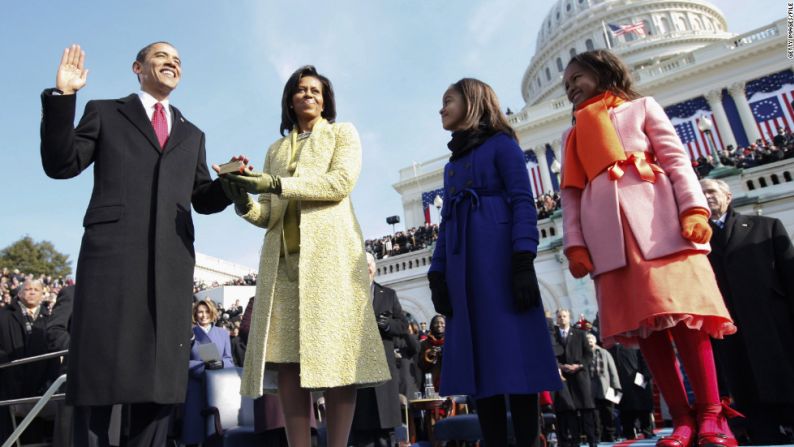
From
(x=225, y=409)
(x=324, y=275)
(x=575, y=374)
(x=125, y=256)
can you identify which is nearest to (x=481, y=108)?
(x=324, y=275)

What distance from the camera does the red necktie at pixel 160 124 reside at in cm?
235

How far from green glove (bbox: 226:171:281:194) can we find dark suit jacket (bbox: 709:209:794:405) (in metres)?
3.24

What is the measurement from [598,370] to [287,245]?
22.1ft

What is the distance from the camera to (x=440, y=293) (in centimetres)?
259

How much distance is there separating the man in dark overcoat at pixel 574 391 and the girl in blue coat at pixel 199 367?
4336 mm

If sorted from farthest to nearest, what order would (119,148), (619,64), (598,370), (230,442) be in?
(598,370), (230,442), (619,64), (119,148)

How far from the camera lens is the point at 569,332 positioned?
7.72 m

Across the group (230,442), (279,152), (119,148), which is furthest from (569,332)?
(119,148)

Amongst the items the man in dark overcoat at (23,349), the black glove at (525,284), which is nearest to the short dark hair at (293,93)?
the black glove at (525,284)

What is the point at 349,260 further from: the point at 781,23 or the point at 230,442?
the point at 781,23

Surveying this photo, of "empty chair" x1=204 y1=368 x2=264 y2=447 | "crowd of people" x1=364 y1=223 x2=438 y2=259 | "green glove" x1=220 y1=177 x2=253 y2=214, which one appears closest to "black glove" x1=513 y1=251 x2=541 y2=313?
"green glove" x1=220 y1=177 x2=253 y2=214

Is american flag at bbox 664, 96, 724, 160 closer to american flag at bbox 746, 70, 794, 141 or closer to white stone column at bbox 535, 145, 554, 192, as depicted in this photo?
american flag at bbox 746, 70, 794, 141

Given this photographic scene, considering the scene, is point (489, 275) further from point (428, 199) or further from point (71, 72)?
point (428, 199)

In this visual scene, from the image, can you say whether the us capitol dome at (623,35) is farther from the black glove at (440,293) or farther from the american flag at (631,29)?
the black glove at (440,293)
